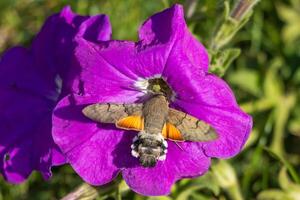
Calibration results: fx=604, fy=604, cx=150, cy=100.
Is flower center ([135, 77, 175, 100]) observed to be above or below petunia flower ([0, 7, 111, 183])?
above

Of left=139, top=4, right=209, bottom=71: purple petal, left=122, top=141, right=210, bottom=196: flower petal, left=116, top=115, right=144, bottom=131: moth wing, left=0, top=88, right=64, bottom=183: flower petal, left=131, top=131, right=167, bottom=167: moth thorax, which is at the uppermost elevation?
left=139, top=4, right=209, bottom=71: purple petal

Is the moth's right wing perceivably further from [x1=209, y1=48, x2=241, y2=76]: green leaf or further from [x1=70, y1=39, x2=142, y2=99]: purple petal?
[x1=209, y1=48, x2=241, y2=76]: green leaf

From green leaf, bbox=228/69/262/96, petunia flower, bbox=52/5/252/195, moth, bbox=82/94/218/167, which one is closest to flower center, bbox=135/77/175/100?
petunia flower, bbox=52/5/252/195

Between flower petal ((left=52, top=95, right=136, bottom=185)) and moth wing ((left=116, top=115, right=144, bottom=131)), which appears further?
Answer: flower petal ((left=52, top=95, right=136, bottom=185))

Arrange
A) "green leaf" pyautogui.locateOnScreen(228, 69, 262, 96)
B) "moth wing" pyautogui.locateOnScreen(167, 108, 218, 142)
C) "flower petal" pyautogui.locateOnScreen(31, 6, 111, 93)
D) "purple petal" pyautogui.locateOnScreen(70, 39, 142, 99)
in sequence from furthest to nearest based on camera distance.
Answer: "green leaf" pyautogui.locateOnScreen(228, 69, 262, 96), "flower petal" pyautogui.locateOnScreen(31, 6, 111, 93), "purple petal" pyautogui.locateOnScreen(70, 39, 142, 99), "moth wing" pyautogui.locateOnScreen(167, 108, 218, 142)

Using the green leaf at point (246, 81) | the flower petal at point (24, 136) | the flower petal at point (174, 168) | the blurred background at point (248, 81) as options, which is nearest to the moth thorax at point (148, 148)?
the flower petal at point (174, 168)

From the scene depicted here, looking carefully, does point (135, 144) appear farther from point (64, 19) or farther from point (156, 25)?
point (64, 19)

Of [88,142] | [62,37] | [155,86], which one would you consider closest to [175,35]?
[155,86]

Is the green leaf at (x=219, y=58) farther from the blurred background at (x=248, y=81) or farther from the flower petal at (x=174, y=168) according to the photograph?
the flower petal at (x=174, y=168)
